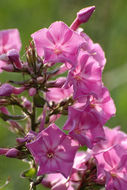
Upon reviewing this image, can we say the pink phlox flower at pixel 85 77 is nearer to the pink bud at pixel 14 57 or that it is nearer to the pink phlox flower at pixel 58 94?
the pink phlox flower at pixel 58 94

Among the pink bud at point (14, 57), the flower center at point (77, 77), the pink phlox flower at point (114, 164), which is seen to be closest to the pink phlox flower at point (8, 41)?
the pink bud at point (14, 57)

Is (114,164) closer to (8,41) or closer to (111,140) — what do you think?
(111,140)

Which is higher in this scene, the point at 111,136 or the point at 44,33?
the point at 44,33

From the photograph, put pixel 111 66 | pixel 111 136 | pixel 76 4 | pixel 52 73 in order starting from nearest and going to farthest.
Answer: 1. pixel 52 73
2. pixel 111 136
3. pixel 76 4
4. pixel 111 66

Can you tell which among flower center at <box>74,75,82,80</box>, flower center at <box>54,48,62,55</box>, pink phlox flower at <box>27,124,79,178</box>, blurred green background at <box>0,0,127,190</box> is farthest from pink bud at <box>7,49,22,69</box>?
blurred green background at <box>0,0,127,190</box>

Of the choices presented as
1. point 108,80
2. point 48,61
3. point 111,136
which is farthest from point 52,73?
point 108,80

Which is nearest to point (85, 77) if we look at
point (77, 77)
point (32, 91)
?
point (77, 77)

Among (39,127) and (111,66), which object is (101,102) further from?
(111,66)

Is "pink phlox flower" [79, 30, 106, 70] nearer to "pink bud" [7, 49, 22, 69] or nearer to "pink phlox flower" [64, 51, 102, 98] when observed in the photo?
"pink phlox flower" [64, 51, 102, 98]
